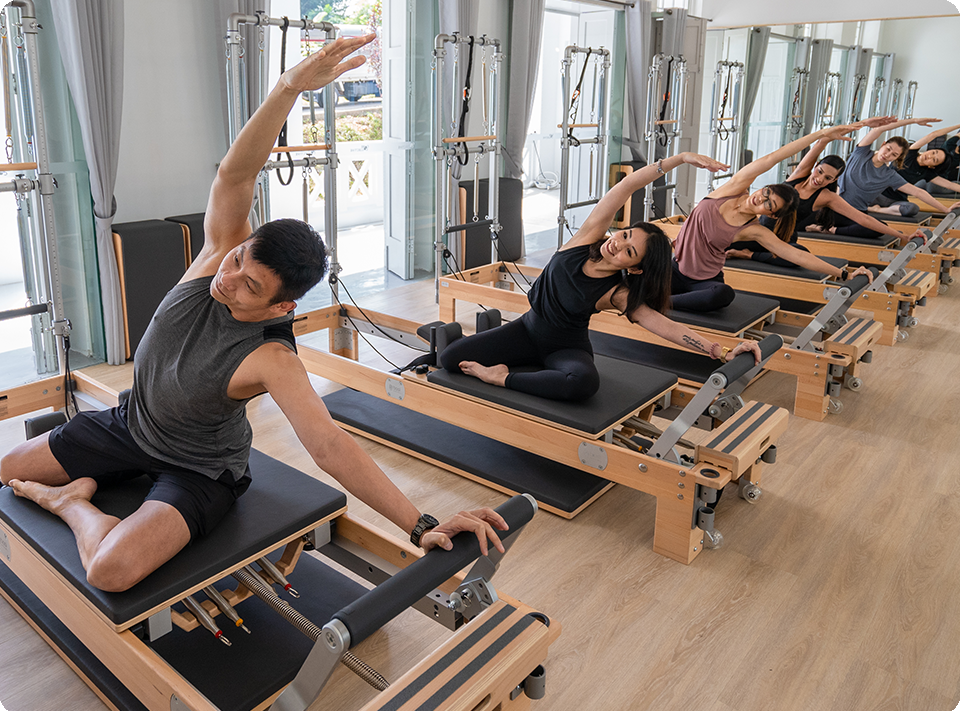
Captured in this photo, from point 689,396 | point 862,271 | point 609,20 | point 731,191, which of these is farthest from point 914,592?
point 609,20

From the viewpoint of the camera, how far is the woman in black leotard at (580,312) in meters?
2.67

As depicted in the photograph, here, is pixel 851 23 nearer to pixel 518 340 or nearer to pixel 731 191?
pixel 731 191

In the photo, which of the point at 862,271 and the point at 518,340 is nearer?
the point at 518,340

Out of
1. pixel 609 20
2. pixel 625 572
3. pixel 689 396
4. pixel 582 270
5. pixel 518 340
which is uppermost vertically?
pixel 609 20

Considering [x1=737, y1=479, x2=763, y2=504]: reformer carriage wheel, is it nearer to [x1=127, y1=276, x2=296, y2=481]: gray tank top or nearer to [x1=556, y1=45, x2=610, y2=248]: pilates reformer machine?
[x1=127, y1=276, x2=296, y2=481]: gray tank top

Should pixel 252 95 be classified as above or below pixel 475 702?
above

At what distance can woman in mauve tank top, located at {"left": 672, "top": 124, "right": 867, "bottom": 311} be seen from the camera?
3.79 m

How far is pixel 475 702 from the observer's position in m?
1.38

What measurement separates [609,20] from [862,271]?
4.26 metres

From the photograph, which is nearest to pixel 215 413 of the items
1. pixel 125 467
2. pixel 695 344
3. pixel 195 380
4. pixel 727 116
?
pixel 195 380

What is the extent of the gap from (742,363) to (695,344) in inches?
16.7

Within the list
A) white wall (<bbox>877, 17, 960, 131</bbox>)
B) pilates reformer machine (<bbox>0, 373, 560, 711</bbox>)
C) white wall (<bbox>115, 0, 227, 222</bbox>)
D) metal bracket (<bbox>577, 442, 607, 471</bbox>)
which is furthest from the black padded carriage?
pilates reformer machine (<bbox>0, 373, 560, 711</bbox>)

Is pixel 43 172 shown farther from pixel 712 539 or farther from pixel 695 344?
pixel 712 539

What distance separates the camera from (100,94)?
3.57m
